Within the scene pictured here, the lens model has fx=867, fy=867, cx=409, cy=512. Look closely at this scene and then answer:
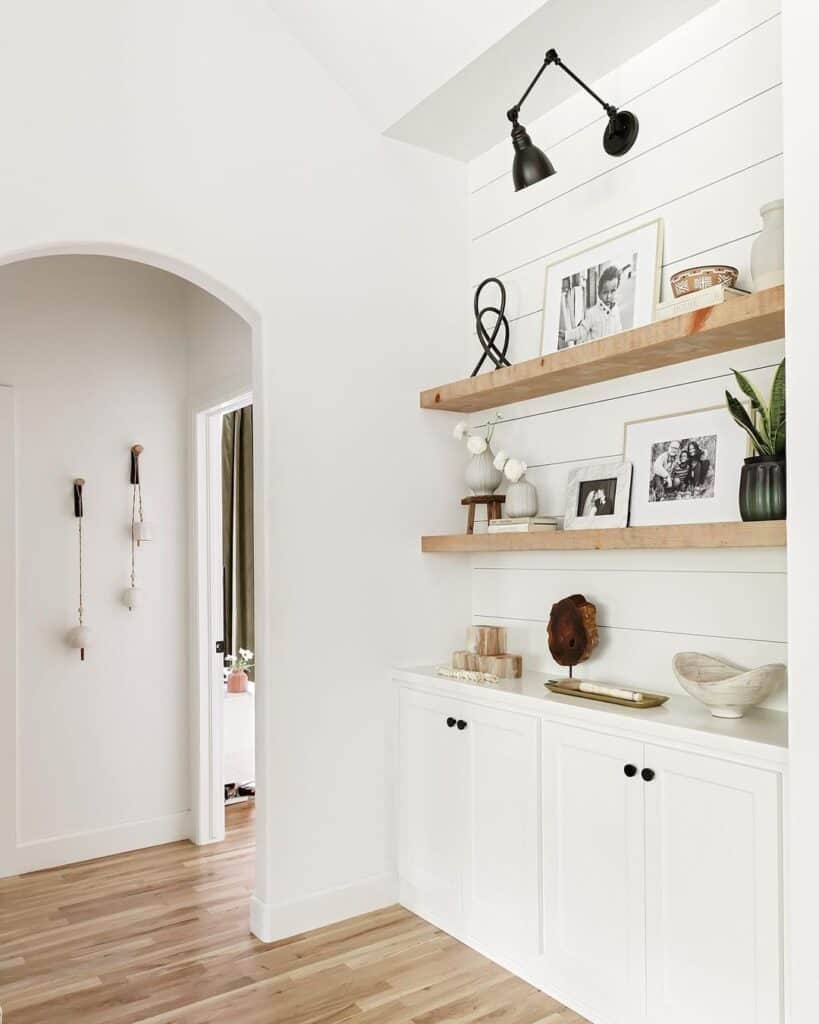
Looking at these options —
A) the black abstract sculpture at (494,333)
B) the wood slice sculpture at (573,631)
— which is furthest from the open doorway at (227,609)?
the wood slice sculpture at (573,631)

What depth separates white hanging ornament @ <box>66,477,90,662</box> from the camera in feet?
11.8

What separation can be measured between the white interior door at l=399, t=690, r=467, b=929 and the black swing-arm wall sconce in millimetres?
1680

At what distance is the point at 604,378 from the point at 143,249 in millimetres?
1495

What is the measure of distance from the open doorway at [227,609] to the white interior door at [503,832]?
58.8 inches

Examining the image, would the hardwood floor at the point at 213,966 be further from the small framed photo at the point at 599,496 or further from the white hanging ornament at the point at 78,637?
the small framed photo at the point at 599,496

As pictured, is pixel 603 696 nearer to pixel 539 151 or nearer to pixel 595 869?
pixel 595 869

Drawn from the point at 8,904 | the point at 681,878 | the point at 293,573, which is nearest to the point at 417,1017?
the point at 681,878

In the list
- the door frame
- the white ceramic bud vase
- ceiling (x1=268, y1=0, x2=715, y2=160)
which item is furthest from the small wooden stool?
ceiling (x1=268, y1=0, x2=715, y2=160)

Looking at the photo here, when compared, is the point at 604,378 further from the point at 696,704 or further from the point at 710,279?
the point at 696,704

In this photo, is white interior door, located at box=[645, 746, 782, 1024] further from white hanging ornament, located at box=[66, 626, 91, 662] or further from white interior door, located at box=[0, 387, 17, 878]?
white interior door, located at box=[0, 387, 17, 878]

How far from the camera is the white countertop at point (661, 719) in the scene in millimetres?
1936

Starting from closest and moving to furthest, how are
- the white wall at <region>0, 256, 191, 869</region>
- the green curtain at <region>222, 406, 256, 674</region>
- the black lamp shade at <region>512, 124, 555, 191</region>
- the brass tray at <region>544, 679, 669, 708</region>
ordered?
1. the brass tray at <region>544, 679, 669, 708</region>
2. the black lamp shade at <region>512, 124, 555, 191</region>
3. the white wall at <region>0, 256, 191, 869</region>
4. the green curtain at <region>222, 406, 256, 674</region>

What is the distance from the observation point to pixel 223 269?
2.83m

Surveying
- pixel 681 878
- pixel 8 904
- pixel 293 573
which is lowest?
pixel 8 904
